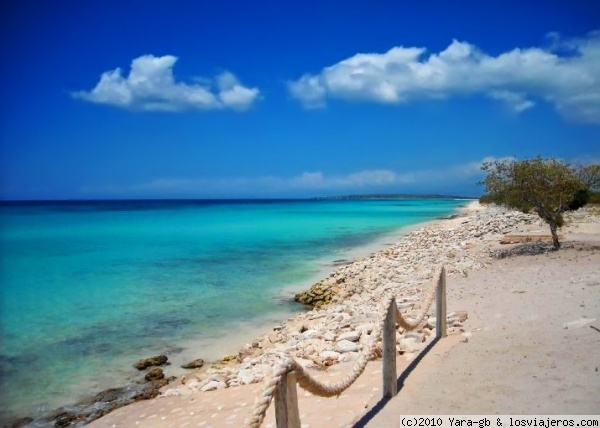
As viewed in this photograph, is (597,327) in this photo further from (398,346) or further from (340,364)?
(340,364)

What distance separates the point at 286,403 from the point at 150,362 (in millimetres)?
8731

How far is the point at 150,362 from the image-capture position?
11000mm

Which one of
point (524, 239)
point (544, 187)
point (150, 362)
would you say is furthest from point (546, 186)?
point (150, 362)

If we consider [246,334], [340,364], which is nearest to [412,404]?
[340,364]

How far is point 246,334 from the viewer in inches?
524

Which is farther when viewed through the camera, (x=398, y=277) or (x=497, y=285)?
(x=398, y=277)

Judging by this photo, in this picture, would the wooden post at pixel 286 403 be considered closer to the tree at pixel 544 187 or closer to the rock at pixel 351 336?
the rock at pixel 351 336

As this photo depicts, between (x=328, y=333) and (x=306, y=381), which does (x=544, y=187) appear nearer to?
(x=328, y=333)

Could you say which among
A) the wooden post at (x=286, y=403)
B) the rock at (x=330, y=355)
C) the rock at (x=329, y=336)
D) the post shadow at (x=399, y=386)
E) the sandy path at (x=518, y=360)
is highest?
the wooden post at (x=286, y=403)

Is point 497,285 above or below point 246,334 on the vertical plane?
above

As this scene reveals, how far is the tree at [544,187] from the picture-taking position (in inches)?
646

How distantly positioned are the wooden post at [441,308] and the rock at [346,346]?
172cm

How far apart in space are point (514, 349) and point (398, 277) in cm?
1033

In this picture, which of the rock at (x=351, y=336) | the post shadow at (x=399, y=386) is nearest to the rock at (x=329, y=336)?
the rock at (x=351, y=336)
